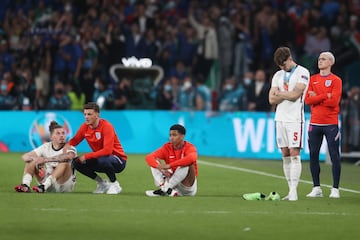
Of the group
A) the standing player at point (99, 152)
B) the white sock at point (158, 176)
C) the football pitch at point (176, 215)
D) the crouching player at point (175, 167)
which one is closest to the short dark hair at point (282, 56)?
the crouching player at point (175, 167)

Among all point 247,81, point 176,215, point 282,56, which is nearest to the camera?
point 176,215

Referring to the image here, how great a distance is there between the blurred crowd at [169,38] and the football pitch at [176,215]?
10.9 meters

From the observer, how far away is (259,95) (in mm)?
25484

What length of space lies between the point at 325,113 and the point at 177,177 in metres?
2.31

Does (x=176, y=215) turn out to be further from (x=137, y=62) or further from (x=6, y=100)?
(x=137, y=62)

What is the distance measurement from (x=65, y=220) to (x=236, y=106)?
48.4ft

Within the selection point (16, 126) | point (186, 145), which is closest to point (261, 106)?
point (16, 126)

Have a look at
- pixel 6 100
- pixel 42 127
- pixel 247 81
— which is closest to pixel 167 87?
pixel 247 81

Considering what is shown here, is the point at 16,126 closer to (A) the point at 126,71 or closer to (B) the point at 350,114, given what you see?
(A) the point at 126,71

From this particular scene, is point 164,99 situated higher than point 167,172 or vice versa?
point 164,99

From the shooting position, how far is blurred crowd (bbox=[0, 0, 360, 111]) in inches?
1100

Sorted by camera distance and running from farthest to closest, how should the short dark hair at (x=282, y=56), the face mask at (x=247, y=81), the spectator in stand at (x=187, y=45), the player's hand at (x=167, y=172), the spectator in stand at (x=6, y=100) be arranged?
the spectator in stand at (x=187, y=45), the face mask at (x=247, y=81), the spectator in stand at (x=6, y=100), the player's hand at (x=167, y=172), the short dark hair at (x=282, y=56)

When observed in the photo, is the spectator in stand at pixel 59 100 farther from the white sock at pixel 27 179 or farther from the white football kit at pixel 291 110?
the white football kit at pixel 291 110

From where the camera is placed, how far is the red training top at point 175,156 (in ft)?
47.0
